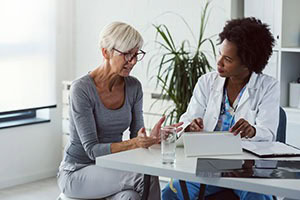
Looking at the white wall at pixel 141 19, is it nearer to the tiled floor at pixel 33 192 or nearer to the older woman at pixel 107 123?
the tiled floor at pixel 33 192

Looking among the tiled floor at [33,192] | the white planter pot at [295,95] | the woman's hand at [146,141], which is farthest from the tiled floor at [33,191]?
the woman's hand at [146,141]

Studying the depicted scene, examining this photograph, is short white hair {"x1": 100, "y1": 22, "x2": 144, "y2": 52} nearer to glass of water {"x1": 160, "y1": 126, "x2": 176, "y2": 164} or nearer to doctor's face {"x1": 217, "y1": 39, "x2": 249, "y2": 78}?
doctor's face {"x1": 217, "y1": 39, "x2": 249, "y2": 78}

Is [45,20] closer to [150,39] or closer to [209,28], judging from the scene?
[150,39]

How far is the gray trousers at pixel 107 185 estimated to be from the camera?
97.7 inches

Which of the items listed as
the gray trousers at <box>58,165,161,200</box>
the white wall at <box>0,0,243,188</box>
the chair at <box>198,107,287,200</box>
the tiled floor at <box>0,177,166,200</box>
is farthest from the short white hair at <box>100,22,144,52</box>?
the tiled floor at <box>0,177,166,200</box>

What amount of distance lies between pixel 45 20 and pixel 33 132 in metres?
0.93

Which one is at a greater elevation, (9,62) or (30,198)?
(9,62)

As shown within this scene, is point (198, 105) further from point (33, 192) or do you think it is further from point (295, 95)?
point (33, 192)

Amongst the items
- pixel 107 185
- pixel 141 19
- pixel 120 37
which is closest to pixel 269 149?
pixel 107 185

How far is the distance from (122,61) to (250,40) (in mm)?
651

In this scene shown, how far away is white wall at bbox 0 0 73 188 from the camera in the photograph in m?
4.46

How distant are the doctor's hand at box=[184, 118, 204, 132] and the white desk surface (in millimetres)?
185

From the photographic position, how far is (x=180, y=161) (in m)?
2.19

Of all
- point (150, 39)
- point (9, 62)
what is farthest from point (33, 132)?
point (150, 39)
